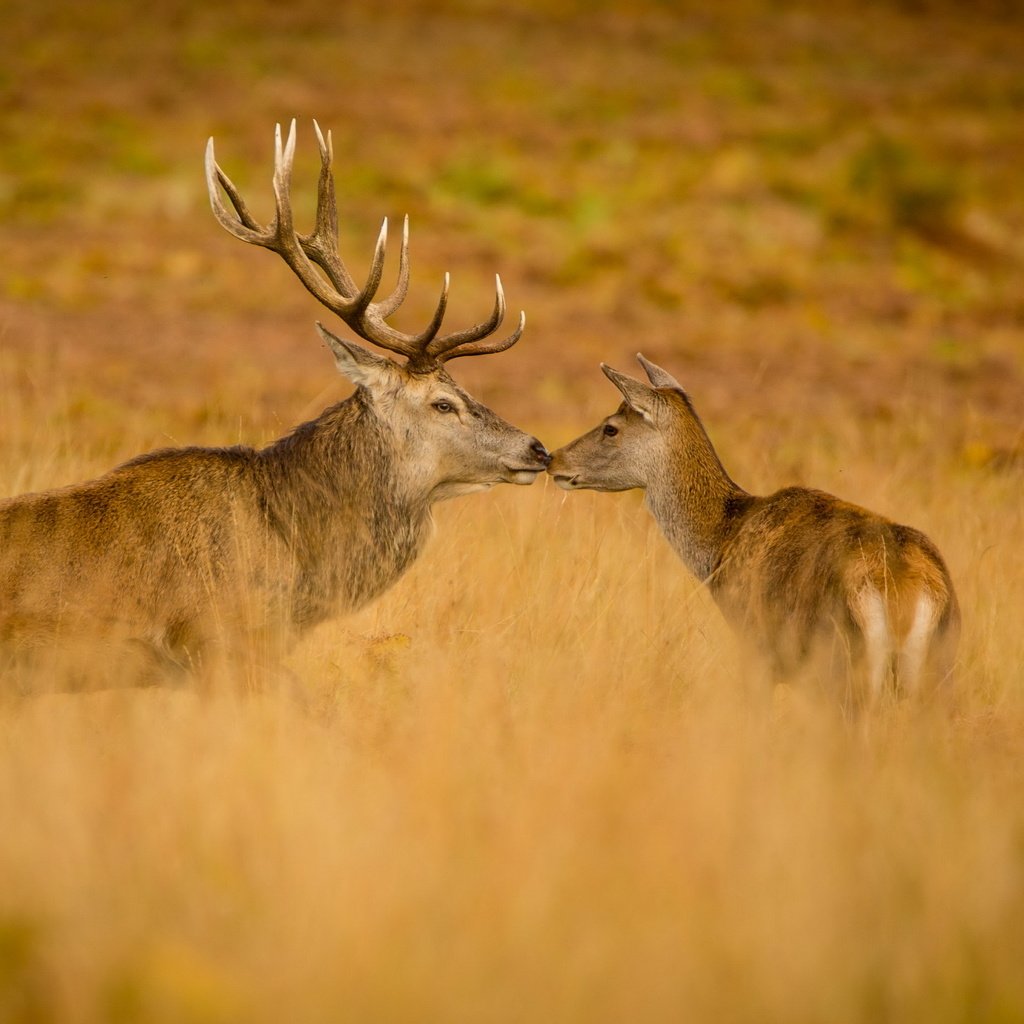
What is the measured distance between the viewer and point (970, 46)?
39.2m

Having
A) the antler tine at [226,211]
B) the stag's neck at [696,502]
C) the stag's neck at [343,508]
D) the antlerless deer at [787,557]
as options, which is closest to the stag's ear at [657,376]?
the antlerless deer at [787,557]

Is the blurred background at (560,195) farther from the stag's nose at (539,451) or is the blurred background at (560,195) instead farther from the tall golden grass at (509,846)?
the tall golden grass at (509,846)

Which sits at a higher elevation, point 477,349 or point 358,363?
point 477,349

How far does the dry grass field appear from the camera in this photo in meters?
3.44

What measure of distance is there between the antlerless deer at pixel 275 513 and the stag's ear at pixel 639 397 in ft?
2.83

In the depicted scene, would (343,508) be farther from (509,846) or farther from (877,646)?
(509,846)

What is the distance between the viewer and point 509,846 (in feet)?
13.0

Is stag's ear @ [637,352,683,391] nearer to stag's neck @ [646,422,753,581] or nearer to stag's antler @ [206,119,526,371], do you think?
stag's neck @ [646,422,753,581]

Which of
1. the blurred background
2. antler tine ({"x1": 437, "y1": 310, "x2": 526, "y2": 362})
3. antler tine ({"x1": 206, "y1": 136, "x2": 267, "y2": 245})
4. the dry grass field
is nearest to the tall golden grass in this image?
the dry grass field

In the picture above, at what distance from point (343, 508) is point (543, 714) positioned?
1.44 metres

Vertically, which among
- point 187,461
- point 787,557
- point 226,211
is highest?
point 226,211

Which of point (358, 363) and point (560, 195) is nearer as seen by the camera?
point (358, 363)

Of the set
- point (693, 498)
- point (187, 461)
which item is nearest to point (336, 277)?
point (187, 461)

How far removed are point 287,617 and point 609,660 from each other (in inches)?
49.0
